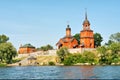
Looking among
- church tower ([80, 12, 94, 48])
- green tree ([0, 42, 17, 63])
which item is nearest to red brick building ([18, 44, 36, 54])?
church tower ([80, 12, 94, 48])

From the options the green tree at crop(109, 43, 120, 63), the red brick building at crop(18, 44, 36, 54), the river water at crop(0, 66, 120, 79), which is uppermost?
the red brick building at crop(18, 44, 36, 54)

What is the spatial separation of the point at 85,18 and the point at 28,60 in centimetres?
3139

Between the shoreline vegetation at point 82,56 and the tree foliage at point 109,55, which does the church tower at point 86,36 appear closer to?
the shoreline vegetation at point 82,56

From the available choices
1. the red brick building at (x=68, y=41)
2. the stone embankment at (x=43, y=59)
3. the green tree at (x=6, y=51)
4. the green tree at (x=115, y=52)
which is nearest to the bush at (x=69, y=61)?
the stone embankment at (x=43, y=59)

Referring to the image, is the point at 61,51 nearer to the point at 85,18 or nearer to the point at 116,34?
the point at 85,18

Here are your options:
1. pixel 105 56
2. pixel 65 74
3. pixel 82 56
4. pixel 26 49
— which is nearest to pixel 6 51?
pixel 82 56

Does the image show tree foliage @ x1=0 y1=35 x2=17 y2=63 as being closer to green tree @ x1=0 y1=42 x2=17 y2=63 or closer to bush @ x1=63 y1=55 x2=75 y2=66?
green tree @ x1=0 y1=42 x2=17 y2=63

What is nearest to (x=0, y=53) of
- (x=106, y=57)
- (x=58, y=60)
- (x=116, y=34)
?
(x=58, y=60)

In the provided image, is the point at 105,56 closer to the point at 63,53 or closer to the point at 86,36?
the point at 63,53

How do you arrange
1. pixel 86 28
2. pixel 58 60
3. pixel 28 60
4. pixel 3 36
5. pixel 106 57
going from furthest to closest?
pixel 3 36
pixel 86 28
pixel 28 60
pixel 58 60
pixel 106 57

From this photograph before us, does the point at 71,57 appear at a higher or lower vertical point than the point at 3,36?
lower

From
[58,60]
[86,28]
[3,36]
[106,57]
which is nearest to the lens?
[106,57]

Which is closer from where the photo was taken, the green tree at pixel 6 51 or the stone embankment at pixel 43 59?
the green tree at pixel 6 51

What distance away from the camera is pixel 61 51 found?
13038 centimetres
